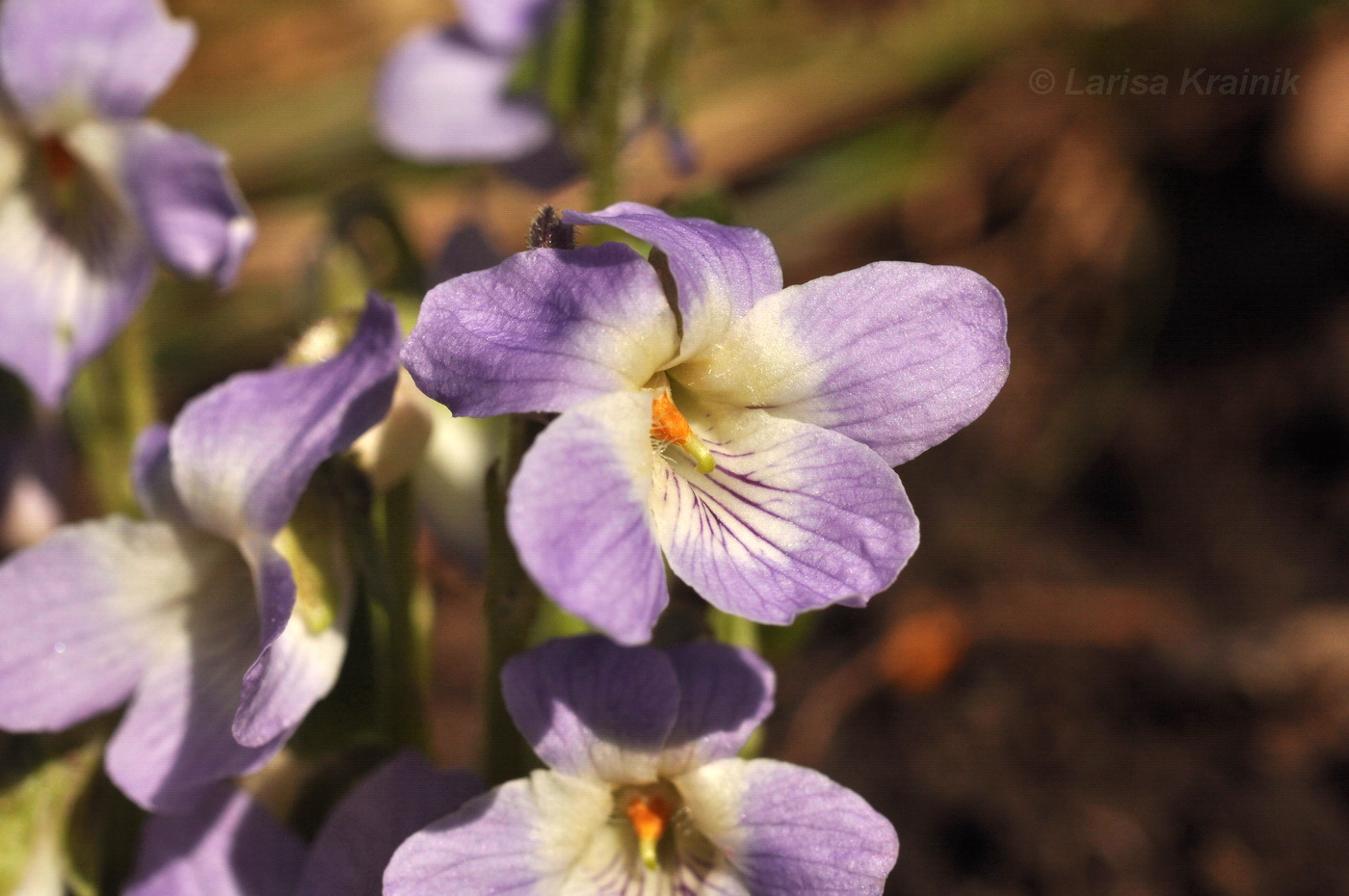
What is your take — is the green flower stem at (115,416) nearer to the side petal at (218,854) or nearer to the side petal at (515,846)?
the side petal at (218,854)

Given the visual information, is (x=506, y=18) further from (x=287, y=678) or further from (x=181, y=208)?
(x=287, y=678)

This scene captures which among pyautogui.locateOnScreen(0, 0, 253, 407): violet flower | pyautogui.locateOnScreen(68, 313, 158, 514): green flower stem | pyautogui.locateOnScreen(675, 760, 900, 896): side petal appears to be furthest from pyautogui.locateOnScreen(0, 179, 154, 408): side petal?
pyautogui.locateOnScreen(675, 760, 900, 896): side petal

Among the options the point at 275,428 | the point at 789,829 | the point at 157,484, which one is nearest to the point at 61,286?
the point at 157,484

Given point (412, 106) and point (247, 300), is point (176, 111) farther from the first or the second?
point (412, 106)

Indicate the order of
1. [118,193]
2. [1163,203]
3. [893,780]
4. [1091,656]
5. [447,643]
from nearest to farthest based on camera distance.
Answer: [118,193], [893,780], [1091,656], [447,643], [1163,203]

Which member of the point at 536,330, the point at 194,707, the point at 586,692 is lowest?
the point at 194,707

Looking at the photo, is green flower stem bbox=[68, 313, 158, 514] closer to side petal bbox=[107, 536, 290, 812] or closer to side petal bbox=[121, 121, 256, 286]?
side petal bbox=[121, 121, 256, 286]

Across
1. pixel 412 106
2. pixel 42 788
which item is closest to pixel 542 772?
pixel 42 788
